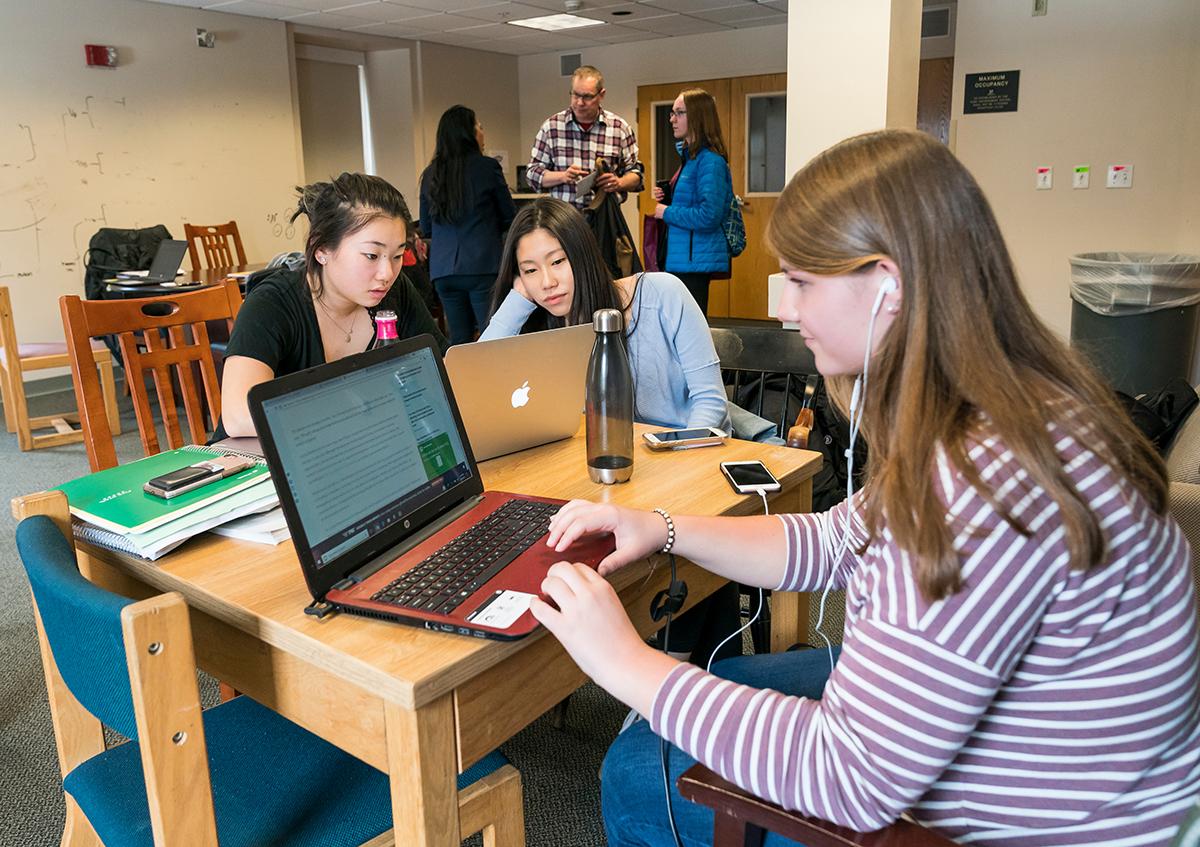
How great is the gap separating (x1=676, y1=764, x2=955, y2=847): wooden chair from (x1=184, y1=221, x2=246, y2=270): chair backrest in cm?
550

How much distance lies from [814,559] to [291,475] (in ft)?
2.07

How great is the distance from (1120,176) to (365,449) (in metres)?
Answer: 4.89

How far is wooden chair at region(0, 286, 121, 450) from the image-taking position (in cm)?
418

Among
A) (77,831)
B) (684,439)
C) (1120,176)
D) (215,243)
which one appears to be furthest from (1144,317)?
(215,243)

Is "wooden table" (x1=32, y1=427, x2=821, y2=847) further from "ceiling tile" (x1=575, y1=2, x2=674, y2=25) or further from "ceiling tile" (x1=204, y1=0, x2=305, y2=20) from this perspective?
"ceiling tile" (x1=575, y1=2, x2=674, y2=25)

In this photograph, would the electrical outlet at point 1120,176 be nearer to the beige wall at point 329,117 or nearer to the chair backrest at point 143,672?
the chair backrest at point 143,672

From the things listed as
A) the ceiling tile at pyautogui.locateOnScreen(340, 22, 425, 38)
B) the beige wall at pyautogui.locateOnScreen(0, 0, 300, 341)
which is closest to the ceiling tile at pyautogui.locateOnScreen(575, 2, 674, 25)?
the ceiling tile at pyautogui.locateOnScreen(340, 22, 425, 38)

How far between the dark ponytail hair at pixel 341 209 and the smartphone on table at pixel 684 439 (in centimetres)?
74

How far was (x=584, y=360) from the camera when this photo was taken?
1.64 metres

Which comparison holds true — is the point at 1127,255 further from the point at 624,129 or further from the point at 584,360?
the point at 584,360

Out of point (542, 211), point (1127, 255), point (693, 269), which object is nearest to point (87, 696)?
point (542, 211)

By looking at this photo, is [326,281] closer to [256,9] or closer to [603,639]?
[603,639]

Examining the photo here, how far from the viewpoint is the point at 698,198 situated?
165 inches

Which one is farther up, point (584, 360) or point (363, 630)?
point (584, 360)
